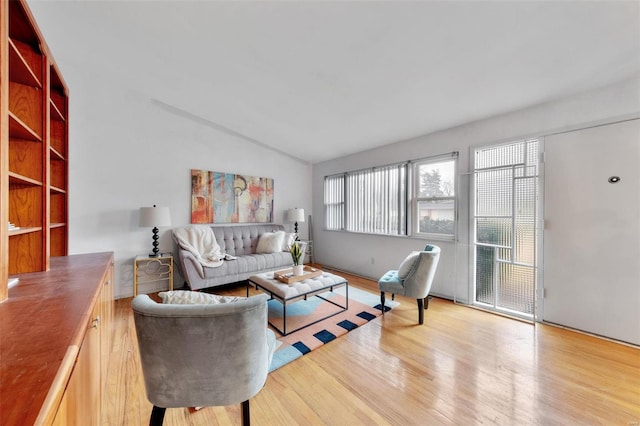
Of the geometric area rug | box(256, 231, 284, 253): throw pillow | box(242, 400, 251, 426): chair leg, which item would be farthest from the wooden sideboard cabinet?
box(256, 231, 284, 253): throw pillow

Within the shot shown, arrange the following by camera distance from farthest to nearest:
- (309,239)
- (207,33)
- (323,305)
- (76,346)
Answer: (309,239)
(323,305)
(207,33)
(76,346)

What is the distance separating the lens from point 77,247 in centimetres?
304

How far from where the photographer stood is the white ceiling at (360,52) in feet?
5.37

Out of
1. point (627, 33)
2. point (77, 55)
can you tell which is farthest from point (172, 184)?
point (627, 33)

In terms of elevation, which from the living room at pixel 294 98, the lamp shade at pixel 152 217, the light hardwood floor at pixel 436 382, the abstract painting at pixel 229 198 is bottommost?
the light hardwood floor at pixel 436 382

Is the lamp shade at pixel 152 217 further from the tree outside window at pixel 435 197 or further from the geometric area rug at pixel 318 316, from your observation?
the tree outside window at pixel 435 197

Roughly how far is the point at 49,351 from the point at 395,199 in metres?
3.80

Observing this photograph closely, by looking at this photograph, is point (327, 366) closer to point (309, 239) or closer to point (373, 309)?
point (373, 309)

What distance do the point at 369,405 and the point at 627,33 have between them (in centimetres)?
306

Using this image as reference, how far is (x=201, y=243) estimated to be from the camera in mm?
3654

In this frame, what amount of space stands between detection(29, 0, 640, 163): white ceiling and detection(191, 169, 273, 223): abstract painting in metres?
1.25

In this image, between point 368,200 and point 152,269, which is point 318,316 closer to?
point 368,200

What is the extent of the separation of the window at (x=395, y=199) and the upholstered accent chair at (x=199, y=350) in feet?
9.81

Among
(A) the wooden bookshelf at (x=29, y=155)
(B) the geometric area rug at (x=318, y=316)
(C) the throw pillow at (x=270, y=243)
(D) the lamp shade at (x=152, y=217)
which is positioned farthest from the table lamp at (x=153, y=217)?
(B) the geometric area rug at (x=318, y=316)
